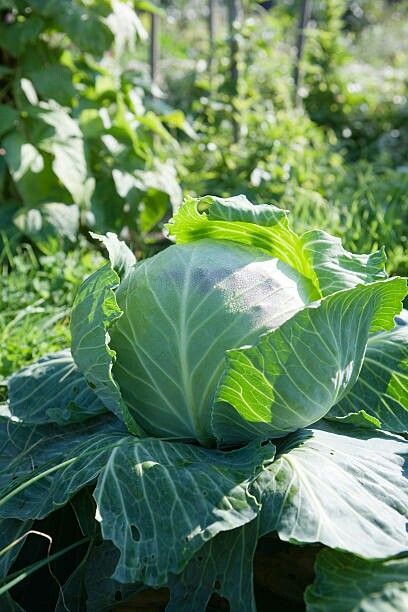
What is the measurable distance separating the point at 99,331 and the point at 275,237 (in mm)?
542

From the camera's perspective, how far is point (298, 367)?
1.78 m

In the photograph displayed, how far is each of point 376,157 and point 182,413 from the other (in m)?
5.86

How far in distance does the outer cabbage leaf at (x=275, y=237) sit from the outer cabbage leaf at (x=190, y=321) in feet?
0.18

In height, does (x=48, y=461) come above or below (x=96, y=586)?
above

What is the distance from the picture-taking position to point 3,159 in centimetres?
428

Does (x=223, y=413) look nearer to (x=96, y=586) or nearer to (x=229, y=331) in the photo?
(x=229, y=331)

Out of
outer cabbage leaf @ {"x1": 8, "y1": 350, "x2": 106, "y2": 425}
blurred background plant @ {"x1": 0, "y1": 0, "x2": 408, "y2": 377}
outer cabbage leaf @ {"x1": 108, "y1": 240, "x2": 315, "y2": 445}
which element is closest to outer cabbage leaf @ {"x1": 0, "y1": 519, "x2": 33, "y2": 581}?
outer cabbage leaf @ {"x1": 8, "y1": 350, "x2": 106, "y2": 425}

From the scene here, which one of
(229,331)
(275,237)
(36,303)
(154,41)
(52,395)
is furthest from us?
(154,41)

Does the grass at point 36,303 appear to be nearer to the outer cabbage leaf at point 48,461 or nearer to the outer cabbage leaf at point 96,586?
the outer cabbage leaf at point 48,461

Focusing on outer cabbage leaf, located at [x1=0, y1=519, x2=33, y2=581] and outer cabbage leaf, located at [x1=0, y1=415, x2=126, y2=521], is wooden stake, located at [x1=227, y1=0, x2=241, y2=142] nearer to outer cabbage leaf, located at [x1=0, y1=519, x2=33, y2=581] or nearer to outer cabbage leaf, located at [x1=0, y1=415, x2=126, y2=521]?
outer cabbage leaf, located at [x1=0, y1=415, x2=126, y2=521]

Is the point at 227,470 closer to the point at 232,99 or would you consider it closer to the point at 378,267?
the point at 378,267

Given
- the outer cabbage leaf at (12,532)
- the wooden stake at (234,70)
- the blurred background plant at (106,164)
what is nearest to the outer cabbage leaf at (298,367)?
the outer cabbage leaf at (12,532)

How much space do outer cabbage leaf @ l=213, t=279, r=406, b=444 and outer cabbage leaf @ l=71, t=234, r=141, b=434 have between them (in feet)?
0.91

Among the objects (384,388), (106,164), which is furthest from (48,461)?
(106,164)
